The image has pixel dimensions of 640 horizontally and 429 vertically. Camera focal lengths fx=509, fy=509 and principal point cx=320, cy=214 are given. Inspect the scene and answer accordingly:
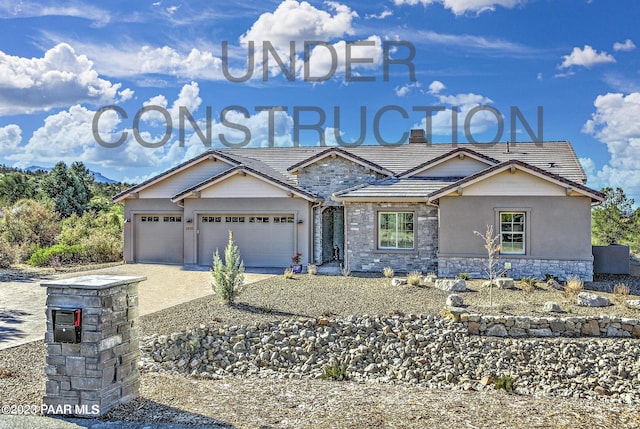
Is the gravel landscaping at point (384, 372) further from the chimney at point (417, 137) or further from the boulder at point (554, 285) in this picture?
the chimney at point (417, 137)

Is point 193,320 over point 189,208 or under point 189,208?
under

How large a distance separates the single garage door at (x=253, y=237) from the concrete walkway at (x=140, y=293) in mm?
891

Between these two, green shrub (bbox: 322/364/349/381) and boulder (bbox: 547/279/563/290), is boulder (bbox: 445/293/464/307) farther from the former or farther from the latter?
boulder (bbox: 547/279/563/290)

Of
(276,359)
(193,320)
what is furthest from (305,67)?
(276,359)

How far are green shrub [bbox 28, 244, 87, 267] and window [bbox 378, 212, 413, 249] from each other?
42.8 feet

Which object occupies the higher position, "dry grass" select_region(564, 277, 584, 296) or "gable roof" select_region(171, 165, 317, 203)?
"gable roof" select_region(171, 165, 317, 203)

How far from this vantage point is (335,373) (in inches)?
333

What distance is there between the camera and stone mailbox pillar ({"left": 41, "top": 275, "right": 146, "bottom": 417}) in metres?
5.37

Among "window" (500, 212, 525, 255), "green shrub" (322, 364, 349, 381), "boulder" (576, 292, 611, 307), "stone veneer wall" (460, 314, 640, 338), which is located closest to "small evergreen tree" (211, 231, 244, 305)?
"green shrub" (322, 364, 349, 381)

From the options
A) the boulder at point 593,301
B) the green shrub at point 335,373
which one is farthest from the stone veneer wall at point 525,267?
the green shrub at point 335,373

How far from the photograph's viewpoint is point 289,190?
19.4 meters

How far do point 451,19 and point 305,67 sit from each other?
5.94 metres

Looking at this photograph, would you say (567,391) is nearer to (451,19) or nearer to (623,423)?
(623,423)

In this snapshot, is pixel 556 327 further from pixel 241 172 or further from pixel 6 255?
pixel 6 255
